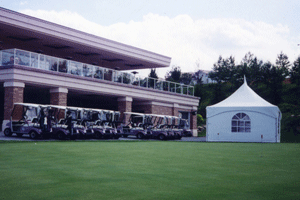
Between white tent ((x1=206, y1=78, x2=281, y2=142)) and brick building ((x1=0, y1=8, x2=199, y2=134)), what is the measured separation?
9116 mm

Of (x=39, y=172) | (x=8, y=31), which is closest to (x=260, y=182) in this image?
(x=39, y=172)

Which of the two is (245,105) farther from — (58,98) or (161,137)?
(58,98)

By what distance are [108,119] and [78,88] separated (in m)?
3.87

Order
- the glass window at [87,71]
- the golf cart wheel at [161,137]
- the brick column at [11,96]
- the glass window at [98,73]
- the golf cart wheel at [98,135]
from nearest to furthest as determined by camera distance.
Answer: the brick column at [11,96] → the golf cart wheel at [98,135] → the glass window at [87,71] → the golf cart wheel at [161,137] → the glass window at [98,73]

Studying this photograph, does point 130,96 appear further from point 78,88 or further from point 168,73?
point 168,73

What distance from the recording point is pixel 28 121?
2170 cm

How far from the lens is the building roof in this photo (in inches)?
1056

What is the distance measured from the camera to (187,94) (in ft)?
138

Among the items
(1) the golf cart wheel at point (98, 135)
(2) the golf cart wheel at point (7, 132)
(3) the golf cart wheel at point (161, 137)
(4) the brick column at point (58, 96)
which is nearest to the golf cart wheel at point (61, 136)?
(2) the golf cart wheel at point (7, 132)

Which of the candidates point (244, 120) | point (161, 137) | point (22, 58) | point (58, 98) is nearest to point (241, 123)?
point (244, 120)

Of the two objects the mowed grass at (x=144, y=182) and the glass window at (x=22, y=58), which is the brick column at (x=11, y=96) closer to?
the glass window at (x=22, y=58)

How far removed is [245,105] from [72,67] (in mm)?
12960

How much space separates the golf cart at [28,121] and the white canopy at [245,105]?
1220 centimetres

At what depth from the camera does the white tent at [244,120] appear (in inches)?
1023
